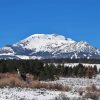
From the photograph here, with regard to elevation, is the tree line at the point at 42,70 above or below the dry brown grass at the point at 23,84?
above

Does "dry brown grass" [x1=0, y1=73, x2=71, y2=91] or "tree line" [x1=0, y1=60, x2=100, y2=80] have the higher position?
"tree line" [x1=0, y1=60, x2=100, y2=80]

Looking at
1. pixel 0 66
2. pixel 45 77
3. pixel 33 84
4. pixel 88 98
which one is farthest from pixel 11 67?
pixel 88 98

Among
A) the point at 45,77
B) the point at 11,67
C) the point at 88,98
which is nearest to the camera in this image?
the point at 88,98

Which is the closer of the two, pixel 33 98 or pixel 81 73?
pixel 33 98

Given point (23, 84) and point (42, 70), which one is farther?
point (42, 70)

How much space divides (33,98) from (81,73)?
243ft

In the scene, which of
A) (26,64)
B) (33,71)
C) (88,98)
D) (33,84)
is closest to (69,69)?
(26,64)

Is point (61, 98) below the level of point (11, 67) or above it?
below

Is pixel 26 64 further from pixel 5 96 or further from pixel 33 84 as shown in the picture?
pixel 5 96

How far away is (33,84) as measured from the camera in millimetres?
48250

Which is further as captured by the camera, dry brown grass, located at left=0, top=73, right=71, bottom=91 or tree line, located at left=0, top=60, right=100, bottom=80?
tree line, located at left=0, top=60, right=100, bottom=80

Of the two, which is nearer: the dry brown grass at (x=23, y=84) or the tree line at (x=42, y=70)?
the dry brown grass at (x=23, y=84)

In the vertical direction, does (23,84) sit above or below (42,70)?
below

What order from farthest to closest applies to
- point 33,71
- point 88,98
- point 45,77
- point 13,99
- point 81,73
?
point 81,73
point 33,71
point 45,77
point 88,98
point 13,99
